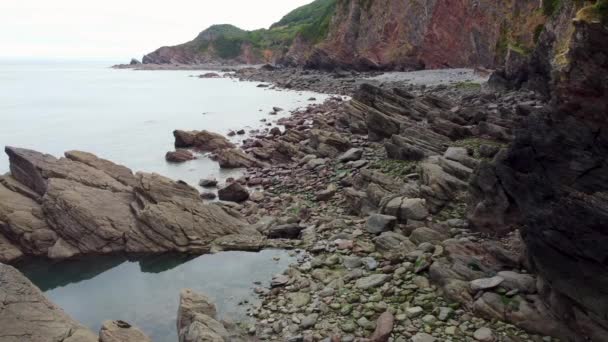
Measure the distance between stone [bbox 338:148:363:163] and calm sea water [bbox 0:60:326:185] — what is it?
10362 millimetres

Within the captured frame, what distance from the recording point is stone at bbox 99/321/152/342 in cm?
1246

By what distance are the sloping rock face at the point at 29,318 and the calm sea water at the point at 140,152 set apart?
3.56 metres

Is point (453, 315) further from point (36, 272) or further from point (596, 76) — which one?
point (36, 272)

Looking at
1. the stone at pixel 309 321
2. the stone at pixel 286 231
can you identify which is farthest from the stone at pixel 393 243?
the stone at pixel 309 321

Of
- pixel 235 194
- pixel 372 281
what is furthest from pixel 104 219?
pixel 372 281

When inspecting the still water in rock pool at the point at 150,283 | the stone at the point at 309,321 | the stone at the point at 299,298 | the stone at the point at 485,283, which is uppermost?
the stone at the point at 485,283

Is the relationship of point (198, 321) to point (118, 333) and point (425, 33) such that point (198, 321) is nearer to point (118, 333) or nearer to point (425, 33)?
point (118, 333)

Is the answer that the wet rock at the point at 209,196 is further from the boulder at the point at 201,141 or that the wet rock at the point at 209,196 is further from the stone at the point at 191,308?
the boulder at the point at 201,141

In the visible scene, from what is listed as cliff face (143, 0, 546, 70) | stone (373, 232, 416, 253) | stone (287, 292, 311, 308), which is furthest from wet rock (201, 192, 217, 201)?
cliff face (143, 0, 546, 70)

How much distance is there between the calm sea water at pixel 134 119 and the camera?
44.6m

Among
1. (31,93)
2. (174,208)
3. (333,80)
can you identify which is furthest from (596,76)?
(31,93)

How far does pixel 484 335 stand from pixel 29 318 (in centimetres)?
1224

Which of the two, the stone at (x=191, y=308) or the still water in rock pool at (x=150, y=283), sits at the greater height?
the stone at (x=191, y=308)

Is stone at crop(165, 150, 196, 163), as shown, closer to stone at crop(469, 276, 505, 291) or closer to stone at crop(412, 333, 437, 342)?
stone at crop(469, 276, 505, 291)
